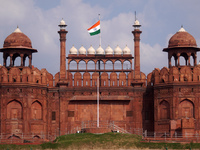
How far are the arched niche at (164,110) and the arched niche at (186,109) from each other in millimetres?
1625

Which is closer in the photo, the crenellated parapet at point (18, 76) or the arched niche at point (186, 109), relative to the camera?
the arched niche at point (186, 109)

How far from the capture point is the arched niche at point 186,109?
79750 mm

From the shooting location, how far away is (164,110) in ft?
266

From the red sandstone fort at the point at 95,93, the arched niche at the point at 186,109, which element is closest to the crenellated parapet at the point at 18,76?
the red sandstone fort at the point at 95,93

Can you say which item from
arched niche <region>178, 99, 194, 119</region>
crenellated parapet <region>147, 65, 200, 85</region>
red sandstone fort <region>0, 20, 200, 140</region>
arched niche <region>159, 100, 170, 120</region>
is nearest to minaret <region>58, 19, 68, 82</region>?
red sandstone fort <region>0, 20, 200, 140</region>

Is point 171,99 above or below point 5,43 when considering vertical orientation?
below

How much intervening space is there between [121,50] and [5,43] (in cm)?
1538

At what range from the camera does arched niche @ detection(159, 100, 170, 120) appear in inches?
3172

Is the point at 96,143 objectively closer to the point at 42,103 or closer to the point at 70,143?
the point at 70,143

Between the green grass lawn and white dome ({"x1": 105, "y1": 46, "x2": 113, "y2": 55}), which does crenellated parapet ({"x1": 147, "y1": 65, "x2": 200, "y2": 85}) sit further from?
the green grass lawn

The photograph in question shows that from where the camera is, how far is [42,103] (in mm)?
82938

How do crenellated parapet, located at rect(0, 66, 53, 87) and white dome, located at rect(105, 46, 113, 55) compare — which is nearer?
crenellated parapet, located at rect(0, 66, 53, 87)

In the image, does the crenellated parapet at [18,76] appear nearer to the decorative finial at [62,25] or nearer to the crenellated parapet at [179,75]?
the decorative finial at [62,25]

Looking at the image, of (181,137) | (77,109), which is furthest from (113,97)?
(181,137)
